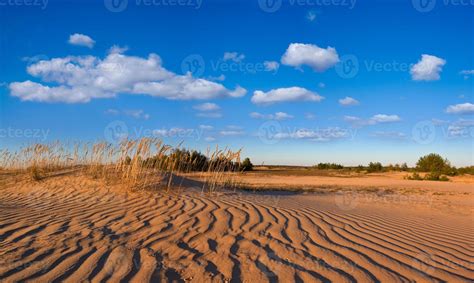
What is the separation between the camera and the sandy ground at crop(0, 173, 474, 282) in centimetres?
334

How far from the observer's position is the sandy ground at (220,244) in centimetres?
334

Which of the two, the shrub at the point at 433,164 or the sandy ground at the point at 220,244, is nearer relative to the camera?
the sandy ground at the point at 220,244

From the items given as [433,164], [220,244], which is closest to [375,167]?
[433,164]

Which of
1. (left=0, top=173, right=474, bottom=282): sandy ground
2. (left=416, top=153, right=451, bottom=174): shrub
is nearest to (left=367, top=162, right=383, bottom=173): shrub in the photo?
(left=416, top=153, right=451, bottom=174): shrub

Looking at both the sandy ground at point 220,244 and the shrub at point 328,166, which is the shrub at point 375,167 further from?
the sandy ground at point 220,244

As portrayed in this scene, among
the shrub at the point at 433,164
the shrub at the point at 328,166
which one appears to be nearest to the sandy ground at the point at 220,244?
the shrub at the point at 433,164

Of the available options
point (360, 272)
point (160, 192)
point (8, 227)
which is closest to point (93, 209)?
point (8, 227)

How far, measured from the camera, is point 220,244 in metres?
4.20

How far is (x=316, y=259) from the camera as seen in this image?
379 centimetres

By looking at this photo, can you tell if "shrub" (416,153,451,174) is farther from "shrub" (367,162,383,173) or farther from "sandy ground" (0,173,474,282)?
"sandy ground" (0,173,474,282)

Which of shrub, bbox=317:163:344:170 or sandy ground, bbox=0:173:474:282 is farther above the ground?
shrub, bbox=317:163:344:170

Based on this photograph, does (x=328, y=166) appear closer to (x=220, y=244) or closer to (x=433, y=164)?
(x=433, y=164)

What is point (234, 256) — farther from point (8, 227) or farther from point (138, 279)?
point (8, 227)

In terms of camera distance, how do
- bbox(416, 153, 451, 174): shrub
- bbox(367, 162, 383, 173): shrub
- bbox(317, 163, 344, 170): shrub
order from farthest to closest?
bbox(317, 163, 344, 170): shrub < bbox(367, 162, 383, 173): shrub < bbox(416, 153, 451, 174): shrub
